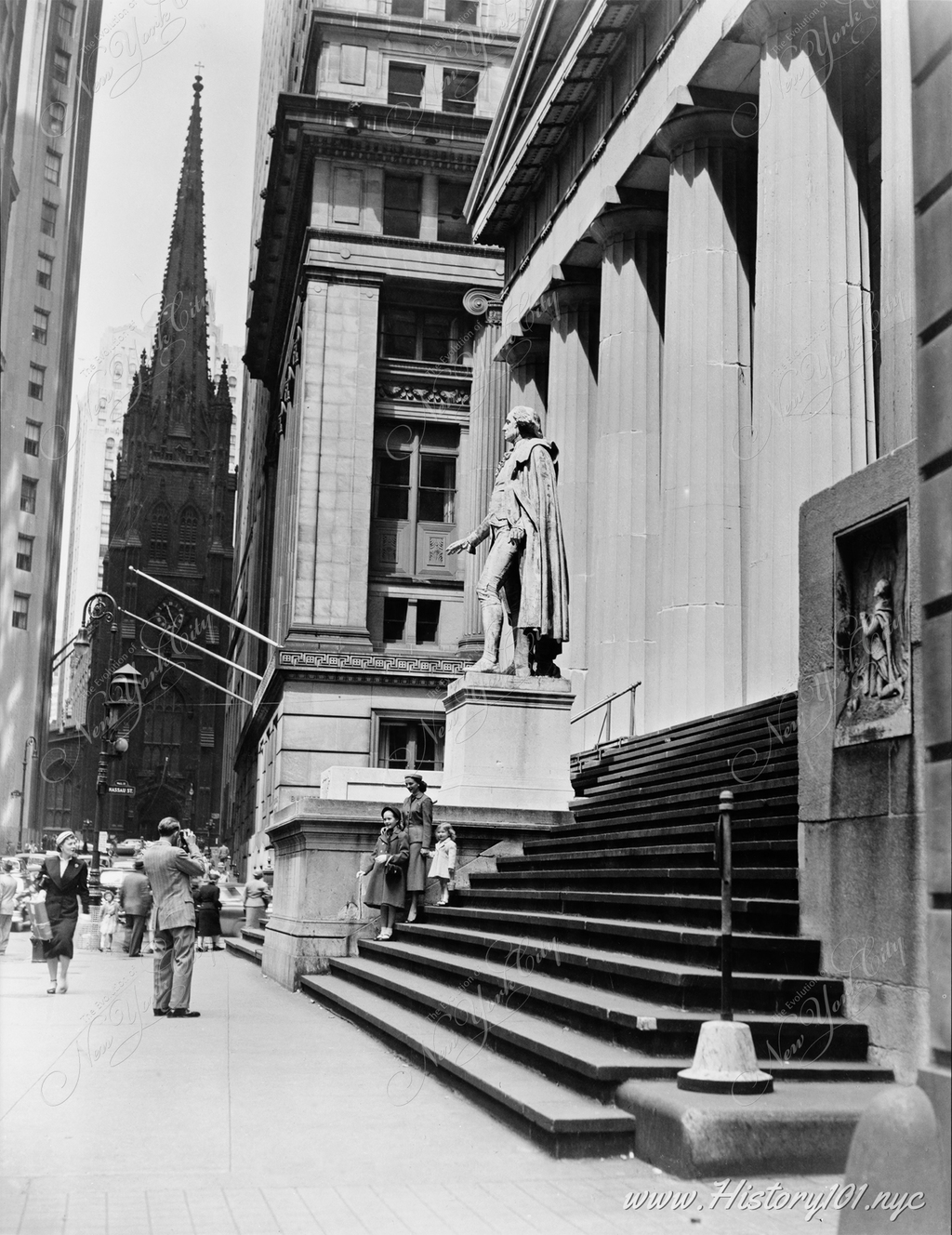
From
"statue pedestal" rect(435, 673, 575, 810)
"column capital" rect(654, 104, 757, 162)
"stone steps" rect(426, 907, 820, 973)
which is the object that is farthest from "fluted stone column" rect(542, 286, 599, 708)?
"stone steps" rect(426, 907, 820, 973)

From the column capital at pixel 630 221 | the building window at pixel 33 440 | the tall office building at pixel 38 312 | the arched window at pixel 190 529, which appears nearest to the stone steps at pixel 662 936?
the tall office building at pixel 38 312

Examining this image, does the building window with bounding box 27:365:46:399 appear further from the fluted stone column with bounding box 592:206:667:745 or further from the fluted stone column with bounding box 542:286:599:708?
the fluted stone column with bounding box 542:286:599:708

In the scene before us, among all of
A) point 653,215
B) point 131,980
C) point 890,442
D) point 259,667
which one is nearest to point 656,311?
point 653,215

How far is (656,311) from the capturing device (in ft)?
89.9

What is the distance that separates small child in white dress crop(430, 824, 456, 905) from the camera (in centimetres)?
1619

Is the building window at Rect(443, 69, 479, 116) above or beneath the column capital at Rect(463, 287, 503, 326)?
above

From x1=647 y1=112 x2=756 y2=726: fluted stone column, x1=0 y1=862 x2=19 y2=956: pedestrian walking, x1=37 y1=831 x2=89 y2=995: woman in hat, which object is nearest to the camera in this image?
x1=37 y1=831 x2=89 y2=995: woman in hat

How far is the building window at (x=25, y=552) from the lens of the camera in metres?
13.2

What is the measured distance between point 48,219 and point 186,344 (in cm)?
12863

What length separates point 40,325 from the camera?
39.4 ft

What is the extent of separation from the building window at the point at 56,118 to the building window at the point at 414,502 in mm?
37259

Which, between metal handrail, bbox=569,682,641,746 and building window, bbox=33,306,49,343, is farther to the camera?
metal handrail, bbox=569,682,641,746

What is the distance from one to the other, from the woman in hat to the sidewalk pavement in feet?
17.6

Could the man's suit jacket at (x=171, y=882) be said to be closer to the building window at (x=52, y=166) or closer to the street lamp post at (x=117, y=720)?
the building window at (x=52, y=166)
